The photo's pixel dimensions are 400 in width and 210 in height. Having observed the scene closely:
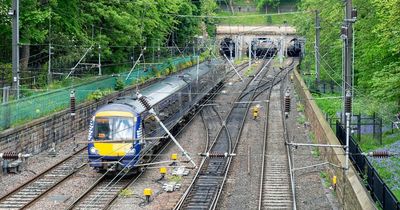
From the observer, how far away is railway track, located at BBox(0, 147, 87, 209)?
20.6 metres

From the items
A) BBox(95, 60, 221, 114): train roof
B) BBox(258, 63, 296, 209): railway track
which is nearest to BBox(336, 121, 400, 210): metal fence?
BBox(258, 63, 296, 209): railway track

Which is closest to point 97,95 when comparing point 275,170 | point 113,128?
point 113,128

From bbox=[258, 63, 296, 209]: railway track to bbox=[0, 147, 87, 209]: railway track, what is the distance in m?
7.10

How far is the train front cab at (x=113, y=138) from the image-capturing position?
75.5 feet

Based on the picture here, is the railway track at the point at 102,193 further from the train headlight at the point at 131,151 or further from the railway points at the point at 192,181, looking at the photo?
the train headlight at the point at 131,151

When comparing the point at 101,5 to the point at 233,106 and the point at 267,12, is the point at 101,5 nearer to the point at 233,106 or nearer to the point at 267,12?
the point at 233,106

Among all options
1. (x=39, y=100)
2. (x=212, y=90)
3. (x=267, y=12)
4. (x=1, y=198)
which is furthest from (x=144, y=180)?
(x=267, y=12)

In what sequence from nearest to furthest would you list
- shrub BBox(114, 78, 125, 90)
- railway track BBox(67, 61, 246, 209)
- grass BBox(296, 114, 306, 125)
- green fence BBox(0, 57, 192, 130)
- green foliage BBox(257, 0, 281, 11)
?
railway track BBox(67, 61, 246, 209) < green fence BBox(0, 57, 192, 130) < grass BBox(296, 114, 306, 125) < shrub BBox(114, 78, 125, 90) < green foliage BBox(257, 0, 281, 11)

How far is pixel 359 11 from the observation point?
3856 centimetres

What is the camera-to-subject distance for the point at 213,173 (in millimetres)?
24828

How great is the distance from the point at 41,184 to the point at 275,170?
8.84 metres

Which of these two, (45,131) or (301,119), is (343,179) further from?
(301,119)

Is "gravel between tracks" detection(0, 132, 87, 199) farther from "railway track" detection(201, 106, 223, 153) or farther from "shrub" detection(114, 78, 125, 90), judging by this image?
"shrub" detection(114, 78, 125, 90)

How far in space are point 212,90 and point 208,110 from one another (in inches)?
326
